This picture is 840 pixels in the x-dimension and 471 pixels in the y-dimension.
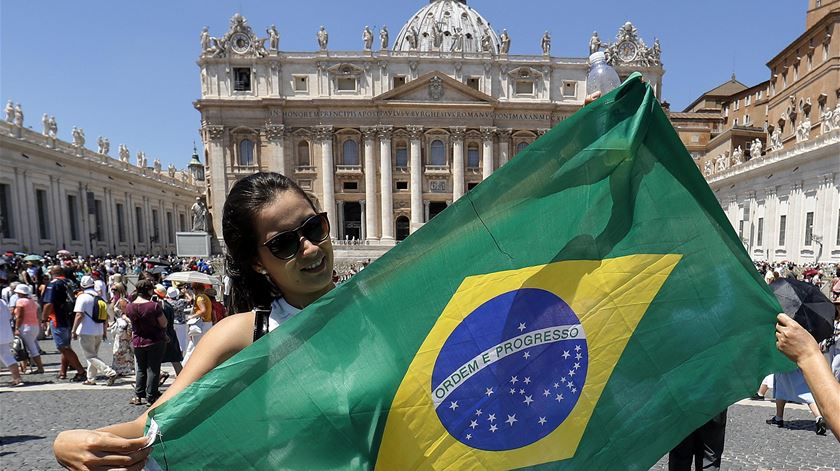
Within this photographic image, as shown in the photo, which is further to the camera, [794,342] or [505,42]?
[505,42]

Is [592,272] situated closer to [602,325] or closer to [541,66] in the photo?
[602,325]

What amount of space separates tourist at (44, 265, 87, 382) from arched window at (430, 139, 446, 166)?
3361 cm

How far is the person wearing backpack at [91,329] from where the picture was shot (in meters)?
6.52

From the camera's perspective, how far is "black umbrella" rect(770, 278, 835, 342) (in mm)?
3332

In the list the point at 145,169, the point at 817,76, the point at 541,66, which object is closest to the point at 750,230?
the point at 817,76

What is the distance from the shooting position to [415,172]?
1507 inches

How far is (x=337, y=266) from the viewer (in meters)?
24.2

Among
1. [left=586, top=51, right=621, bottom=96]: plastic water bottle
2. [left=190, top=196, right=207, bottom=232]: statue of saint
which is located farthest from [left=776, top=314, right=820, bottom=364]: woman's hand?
[left=190, top=196, right=207, bottom=232]: statue of saint

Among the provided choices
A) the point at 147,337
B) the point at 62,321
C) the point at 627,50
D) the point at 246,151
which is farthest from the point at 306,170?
the point at 147,337

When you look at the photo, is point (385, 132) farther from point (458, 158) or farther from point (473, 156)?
point (473, 156)

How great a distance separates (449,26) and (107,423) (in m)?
64.3

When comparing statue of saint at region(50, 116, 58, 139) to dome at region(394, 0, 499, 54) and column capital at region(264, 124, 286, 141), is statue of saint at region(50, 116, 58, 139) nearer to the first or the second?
column capital at region(264, 124, 286, 141)

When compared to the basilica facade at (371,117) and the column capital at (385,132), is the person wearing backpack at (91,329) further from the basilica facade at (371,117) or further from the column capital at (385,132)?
the column capital at (385,132)

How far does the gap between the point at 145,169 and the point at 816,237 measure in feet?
151
